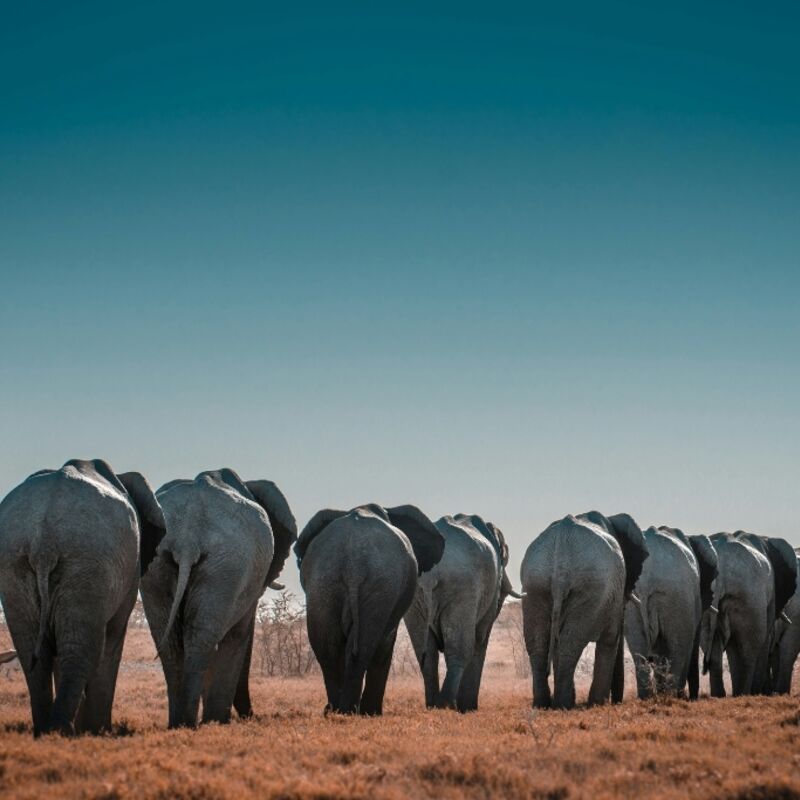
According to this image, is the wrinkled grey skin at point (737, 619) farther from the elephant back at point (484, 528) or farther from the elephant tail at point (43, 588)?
the elephant tail at point (43, 588)

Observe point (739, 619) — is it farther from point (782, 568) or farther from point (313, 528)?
point (313, 528)

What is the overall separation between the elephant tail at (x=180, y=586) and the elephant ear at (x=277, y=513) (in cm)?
338

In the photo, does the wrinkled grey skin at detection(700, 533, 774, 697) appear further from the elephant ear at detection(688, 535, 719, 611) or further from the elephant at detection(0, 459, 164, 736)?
the elephant at detection(0, 459, 164, 736)

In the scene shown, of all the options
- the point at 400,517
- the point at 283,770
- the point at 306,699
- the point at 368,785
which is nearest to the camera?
the point at 368,785

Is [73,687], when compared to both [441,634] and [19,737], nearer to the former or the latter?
[19,737]

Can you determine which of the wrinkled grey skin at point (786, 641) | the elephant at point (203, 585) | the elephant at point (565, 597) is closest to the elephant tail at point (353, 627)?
the elephant at point (203, 585)

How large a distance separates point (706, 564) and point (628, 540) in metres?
4.46

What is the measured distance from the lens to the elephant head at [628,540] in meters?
20.9

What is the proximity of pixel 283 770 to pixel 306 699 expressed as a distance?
566 inches

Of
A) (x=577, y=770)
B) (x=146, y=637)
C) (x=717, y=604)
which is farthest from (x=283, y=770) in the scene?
(x=146, y=637)

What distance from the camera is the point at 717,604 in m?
25.6

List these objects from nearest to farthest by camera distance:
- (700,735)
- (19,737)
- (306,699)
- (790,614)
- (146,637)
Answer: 1. (19,737)
2. (700,735)
3. (306,699)
4. (790,614)
5. (146,637)

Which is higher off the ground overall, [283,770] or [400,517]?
[400,517]

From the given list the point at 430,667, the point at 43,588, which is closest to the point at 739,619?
the point at 430,667
